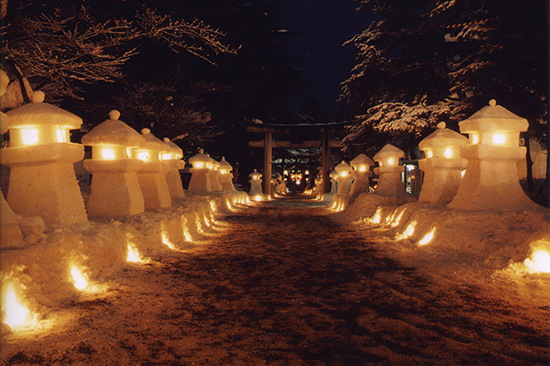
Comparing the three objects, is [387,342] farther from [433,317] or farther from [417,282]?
[417,282]

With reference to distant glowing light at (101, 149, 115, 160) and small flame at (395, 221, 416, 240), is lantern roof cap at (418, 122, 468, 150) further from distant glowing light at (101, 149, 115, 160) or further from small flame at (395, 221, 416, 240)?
distant glowing light at (101, 149, 115, 160)

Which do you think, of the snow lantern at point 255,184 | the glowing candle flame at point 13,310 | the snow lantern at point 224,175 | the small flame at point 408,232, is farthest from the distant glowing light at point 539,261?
the snow lantern at point 255,184

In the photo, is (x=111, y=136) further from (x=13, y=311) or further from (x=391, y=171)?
(x=391, y=171)

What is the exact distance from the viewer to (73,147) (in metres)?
4.52

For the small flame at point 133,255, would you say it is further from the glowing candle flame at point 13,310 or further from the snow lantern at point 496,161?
the snow lantern at point 496,161

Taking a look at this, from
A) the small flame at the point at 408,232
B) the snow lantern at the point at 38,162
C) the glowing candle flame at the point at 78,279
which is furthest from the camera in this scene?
the small flame at the point at 408,232

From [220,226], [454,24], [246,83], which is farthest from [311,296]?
[246,83]

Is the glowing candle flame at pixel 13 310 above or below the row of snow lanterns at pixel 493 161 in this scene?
below

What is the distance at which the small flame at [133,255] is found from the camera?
4.88 metres

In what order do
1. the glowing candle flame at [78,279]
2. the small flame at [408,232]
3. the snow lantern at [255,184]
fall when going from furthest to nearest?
1. the snow lantern at [255,184]
2. the small flame at [408,232]
3. the glowing candle flame at [78,279]

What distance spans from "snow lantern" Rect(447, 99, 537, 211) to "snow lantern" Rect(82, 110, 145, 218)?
5.81 m

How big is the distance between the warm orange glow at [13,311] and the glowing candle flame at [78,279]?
2.58 ft

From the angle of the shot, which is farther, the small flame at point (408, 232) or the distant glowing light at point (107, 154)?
the small flame at point (408, 232)

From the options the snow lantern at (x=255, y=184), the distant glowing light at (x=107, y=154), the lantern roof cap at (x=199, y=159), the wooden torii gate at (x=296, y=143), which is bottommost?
the snow lantern at (x=255, y=184)
